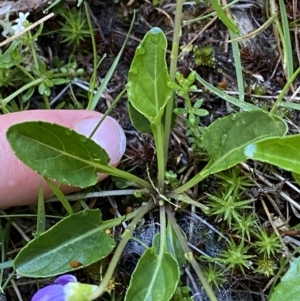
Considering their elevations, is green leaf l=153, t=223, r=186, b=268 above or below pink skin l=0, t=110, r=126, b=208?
below

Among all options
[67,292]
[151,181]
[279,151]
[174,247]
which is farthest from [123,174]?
[279,151]

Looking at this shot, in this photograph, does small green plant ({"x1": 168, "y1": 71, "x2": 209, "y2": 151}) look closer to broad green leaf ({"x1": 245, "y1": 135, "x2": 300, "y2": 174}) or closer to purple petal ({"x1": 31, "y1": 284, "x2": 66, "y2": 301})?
broad green leaf ({"x1": 245, "y1": 135, "x2": 300, "y2": 174})

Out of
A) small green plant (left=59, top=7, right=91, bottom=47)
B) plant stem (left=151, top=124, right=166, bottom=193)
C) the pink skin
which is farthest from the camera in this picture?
small green plant (left=59, top=7, right=91, bottom=47)

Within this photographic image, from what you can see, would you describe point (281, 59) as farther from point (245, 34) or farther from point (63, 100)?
point (63, 100)

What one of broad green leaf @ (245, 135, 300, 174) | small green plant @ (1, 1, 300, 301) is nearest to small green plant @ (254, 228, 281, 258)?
small green plant @ (1, 1, 300, 301)

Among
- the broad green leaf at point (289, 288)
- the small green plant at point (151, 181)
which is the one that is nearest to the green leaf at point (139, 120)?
the small green plant at point (151, 181)

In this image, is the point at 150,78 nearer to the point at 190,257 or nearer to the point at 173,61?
the point at 173,61

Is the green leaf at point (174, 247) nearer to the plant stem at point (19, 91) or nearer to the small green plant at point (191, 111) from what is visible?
the small green plant at point (191, 111)
